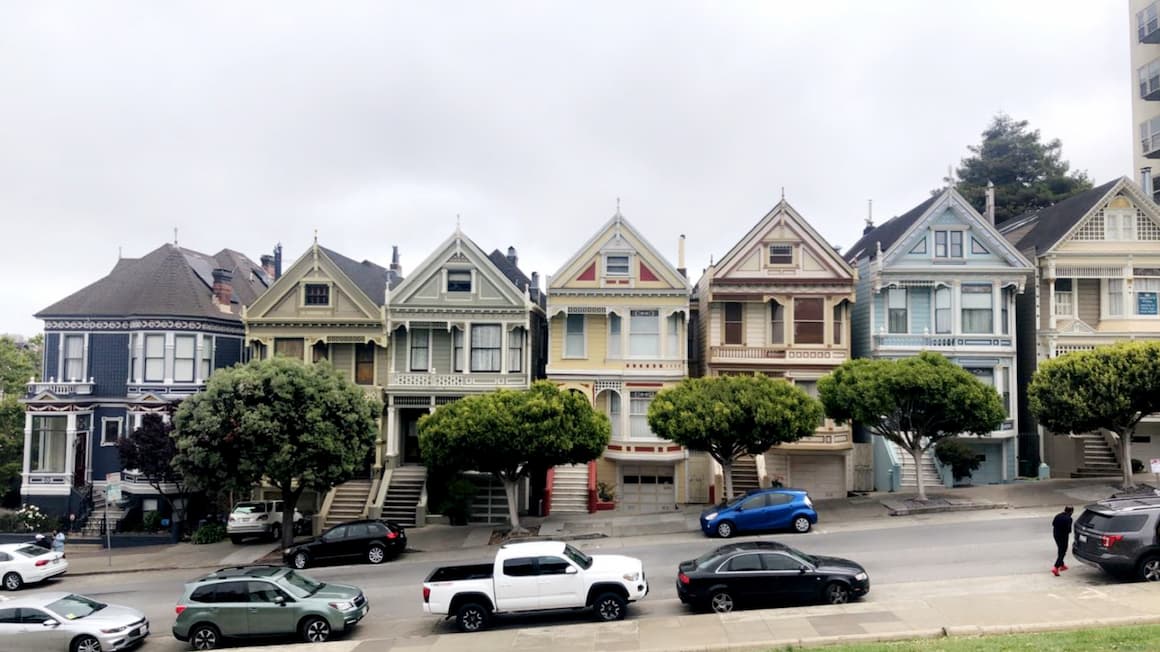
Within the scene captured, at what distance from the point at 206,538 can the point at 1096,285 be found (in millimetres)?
38634

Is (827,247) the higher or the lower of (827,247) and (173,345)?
the higher

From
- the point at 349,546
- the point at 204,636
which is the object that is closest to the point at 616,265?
the point at 349,546

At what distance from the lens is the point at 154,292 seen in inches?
1356

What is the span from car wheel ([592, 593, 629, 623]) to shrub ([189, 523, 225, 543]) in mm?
20373

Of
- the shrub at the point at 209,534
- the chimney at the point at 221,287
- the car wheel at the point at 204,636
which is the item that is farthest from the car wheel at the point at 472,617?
the chimney at the point at 221,287

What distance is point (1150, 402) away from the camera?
25984mm

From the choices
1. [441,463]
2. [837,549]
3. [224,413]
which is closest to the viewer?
[837,549]

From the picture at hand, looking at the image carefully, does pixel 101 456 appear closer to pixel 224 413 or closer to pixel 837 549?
pixel 224 413

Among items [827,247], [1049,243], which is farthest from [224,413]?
[1049,243]

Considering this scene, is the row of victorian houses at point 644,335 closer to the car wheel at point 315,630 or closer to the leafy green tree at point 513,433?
the leafy green tree at point 513,433

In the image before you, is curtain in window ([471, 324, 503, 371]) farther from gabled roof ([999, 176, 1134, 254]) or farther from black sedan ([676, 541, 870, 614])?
gabled roof ([999, 176, 1134, 254])

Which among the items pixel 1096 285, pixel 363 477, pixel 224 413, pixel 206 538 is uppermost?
pixel 1096 285

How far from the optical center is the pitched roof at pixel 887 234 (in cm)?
3456

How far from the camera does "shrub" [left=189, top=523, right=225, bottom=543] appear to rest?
30.0m
